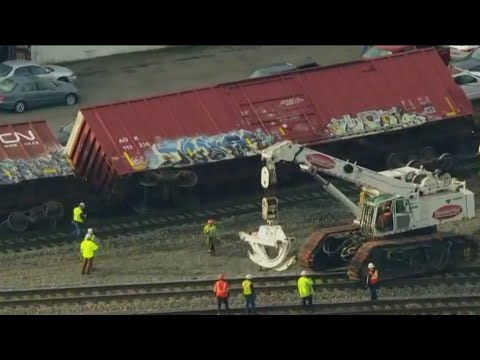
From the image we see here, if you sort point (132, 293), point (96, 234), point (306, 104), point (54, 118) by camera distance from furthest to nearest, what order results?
point (54, 118)
point (306, 104)
point (96, 234)
point (132, 293)

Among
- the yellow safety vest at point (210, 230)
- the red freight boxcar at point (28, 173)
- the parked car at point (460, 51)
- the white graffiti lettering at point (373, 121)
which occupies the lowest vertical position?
the yellow safety vest at point (210, 230)

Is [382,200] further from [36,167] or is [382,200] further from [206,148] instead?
[36,167]

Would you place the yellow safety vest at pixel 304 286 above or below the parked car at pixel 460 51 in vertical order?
below

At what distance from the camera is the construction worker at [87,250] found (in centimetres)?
3503

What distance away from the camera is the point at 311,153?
3412cm

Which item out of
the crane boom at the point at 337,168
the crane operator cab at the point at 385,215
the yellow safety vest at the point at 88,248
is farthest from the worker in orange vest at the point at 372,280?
the yellow safety vest at the point at 88,248

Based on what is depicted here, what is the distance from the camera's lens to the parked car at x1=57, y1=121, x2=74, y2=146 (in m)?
41.4

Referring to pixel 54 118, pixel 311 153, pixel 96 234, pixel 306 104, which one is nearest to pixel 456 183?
pixel 311 153

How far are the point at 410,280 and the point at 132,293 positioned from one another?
23.4ft

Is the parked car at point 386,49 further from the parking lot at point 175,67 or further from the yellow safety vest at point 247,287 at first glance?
the yellow safety vest at point 247,287

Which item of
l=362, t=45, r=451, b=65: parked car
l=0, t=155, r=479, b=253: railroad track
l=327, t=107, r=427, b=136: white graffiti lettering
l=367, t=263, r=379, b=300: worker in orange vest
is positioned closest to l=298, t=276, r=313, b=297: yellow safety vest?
l=367, t=263, r=379, b=300: worker in orange vest

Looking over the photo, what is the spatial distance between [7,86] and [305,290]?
18716mm

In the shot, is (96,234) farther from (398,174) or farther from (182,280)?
(398,174)

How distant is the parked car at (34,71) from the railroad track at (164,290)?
15595mm
